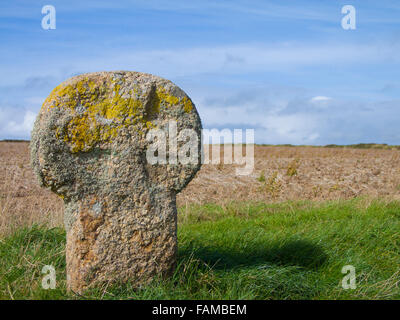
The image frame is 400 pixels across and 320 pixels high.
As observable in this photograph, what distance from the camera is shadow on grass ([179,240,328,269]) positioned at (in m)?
4.85

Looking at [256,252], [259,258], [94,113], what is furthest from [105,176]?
[256,252]

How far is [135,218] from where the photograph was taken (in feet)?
13.8

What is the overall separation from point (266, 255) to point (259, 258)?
0.24m

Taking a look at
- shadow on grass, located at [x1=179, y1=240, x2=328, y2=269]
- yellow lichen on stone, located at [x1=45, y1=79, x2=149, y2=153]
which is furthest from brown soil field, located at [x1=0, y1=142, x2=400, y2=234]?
yellow lichen on stone, located at [x1=45, y1=79, x2=149, y2=153]

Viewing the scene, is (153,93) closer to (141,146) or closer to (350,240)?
(141,146)

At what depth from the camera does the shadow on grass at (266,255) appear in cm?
485

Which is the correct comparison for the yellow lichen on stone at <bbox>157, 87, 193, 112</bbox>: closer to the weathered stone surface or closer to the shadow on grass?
the weathered stone surface

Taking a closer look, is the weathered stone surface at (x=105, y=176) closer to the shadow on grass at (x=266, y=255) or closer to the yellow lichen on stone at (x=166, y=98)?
the yellow lichen on stone at (x=166, y=98)

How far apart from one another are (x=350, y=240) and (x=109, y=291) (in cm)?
382

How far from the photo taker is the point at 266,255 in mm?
5340

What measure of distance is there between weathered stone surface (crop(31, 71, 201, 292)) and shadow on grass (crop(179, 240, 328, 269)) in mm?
818

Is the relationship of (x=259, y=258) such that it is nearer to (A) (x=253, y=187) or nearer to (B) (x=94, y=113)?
(B) (x=94, y=113)

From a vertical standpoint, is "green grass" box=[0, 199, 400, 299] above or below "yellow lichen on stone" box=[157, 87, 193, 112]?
below

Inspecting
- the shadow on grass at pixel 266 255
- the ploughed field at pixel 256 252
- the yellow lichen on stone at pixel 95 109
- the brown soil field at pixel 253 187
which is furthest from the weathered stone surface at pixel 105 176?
the brown soil field at pixel 253 187
